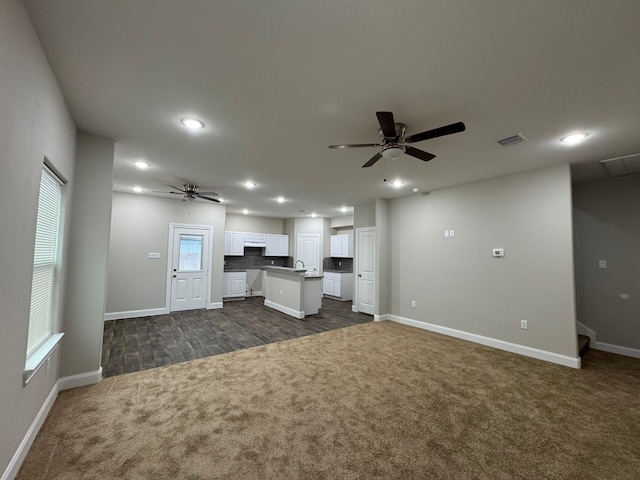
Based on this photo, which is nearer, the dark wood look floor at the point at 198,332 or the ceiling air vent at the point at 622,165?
the ceiling air vent at the point at 622,165

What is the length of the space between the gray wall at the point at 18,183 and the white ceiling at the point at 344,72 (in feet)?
0.63

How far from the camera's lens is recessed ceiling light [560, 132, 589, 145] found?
278 centimetres

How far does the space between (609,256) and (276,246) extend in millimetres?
7992

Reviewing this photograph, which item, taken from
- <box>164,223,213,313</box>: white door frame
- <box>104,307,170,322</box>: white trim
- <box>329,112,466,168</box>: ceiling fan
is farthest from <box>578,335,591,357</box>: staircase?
<box>104,307,170,322</box>: white trim

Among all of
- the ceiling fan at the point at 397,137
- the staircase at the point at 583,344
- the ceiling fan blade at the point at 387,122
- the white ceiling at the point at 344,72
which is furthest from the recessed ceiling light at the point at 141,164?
the staircase at the point at 583,344

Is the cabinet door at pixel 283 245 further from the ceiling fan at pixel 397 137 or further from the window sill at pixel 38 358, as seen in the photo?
the ceiling fan at pixel 397 137

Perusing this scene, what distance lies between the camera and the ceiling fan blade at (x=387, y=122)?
1.97 meters

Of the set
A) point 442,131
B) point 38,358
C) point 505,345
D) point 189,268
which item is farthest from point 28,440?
point 505,345

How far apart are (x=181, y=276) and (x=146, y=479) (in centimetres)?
522

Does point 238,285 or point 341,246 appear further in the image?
point 341,246

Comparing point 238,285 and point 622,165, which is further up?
point 622,165

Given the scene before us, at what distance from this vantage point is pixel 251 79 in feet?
6.57

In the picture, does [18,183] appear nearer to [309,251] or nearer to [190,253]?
[190,253]

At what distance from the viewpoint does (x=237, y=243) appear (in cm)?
858
